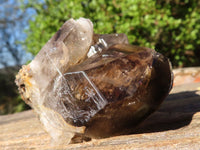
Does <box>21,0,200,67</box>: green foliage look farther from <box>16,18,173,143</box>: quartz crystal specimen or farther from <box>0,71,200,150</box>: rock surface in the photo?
<box>16,18,173,143</box>: quartz crystal specimen

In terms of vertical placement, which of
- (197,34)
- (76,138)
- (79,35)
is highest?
(79,35)

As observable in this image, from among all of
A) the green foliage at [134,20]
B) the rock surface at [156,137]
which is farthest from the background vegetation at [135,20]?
the rock surface at [156,137]

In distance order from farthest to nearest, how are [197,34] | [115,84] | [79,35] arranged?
[197,34], [79,35], [115,84]

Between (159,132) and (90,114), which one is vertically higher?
(90,114)

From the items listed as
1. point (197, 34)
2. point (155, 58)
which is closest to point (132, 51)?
point (155, 58)

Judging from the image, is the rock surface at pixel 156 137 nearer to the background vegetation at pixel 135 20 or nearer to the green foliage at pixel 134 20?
the background vegetation at pixel 135 20

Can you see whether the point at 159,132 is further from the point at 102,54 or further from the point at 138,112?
the point at 102,54

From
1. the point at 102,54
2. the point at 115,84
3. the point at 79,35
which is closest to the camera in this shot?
the point at 115,84
